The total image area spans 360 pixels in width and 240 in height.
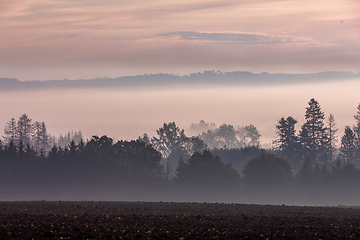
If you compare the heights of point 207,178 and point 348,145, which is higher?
point 348,145

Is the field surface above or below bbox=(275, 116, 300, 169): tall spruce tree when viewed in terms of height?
below

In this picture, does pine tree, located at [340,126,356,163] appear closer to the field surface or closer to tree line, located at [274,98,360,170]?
tree line, located at [274,98,360,170]

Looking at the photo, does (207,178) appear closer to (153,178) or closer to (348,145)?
(153,178)

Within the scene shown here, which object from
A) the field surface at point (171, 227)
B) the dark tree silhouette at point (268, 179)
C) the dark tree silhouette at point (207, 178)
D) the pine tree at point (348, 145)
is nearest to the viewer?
the field surface at point (171, 227)

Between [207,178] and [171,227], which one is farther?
[207,178]

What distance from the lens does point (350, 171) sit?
157 metres

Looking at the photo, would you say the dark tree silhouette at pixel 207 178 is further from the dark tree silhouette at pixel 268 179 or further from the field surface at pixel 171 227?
the field surface at pixel 171 227

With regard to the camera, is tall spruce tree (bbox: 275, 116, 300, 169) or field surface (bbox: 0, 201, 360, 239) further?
tall spruce tree (bbox: 275, 116, 300, 169)

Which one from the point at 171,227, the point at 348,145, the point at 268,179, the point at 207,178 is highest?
the point at 348,145

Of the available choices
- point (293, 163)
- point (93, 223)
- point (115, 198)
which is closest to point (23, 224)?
point (93, 223)

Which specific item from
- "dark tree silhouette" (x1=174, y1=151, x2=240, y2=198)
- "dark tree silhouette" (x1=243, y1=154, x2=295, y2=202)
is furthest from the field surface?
"dark tree silhouette" (x1=243, y1=154, x2=295, y2=202)

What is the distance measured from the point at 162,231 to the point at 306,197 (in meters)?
117

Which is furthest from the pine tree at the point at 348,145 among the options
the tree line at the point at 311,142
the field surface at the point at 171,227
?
the field surface at the point at 171,227

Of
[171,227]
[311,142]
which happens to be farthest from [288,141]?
[171,227]
